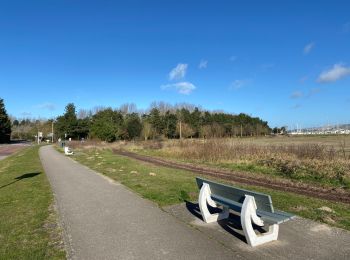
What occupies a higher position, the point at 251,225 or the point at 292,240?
the point at 251,225

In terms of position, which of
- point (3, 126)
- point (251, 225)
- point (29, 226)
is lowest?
point (29, 226)

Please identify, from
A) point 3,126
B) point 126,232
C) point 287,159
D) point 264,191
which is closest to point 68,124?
point 3,126

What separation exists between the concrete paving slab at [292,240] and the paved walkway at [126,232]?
0.81 ft

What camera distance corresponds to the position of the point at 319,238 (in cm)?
596

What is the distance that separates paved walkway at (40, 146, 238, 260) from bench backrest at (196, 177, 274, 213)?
0.86m

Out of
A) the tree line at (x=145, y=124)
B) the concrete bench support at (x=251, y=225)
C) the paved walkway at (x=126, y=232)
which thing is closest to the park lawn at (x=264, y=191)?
the paved walkway at (x=126, y=232)

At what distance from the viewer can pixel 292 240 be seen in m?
5.90

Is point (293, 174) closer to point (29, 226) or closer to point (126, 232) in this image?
point (126, 232)

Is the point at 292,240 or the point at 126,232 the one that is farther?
the point at 126,232

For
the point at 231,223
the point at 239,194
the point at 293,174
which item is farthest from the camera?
the point at 293,174

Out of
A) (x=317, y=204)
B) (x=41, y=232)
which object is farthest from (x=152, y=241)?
(x=317, y=204)

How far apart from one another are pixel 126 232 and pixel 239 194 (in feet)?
7.02

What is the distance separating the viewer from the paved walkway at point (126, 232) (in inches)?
212

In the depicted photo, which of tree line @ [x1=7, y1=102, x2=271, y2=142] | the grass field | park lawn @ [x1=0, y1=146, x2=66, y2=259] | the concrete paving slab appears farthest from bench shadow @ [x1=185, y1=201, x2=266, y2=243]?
tree line @ [x1=7, y1=102, x2=271, y2=142]
